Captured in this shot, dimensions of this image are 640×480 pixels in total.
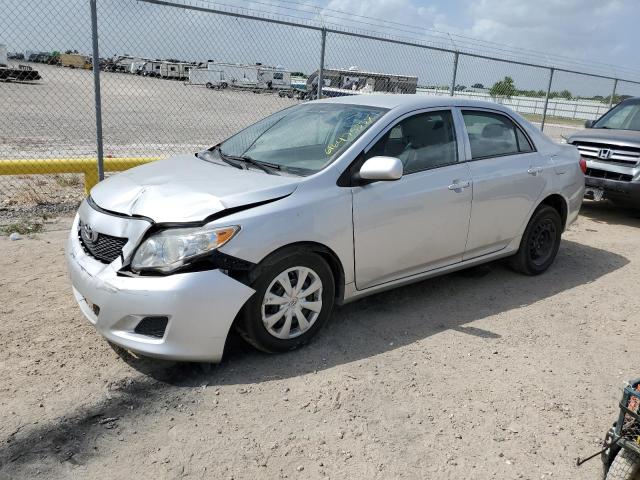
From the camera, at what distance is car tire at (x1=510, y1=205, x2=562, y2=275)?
529 cm

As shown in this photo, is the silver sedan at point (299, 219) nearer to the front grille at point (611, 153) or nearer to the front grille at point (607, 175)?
the front grille at point (607, 175)

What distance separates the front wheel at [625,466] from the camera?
2.54m

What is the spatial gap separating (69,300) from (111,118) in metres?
17.8

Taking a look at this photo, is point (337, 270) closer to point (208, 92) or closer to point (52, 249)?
point (52, 249)

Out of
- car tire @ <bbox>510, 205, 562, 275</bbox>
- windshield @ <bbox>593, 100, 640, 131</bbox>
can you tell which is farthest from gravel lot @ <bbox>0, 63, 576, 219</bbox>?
windshield @ <bbox>593, 100, 640, 131</bbox>

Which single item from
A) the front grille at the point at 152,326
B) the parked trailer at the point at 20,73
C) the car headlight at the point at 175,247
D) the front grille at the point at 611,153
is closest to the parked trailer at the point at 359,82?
the front grille at the point at 611,153

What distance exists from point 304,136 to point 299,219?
1.12 meters

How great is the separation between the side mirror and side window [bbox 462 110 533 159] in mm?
1209

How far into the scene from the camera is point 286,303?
11.7 ft

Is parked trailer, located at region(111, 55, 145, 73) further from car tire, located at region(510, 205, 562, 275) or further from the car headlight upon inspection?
car tire, located at region(510, 205, 562, 275)

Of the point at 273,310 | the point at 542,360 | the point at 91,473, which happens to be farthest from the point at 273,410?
the point at 542,360

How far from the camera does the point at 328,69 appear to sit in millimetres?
8250

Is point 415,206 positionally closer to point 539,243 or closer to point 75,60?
point 539,243

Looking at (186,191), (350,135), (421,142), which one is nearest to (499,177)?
(421,142)
